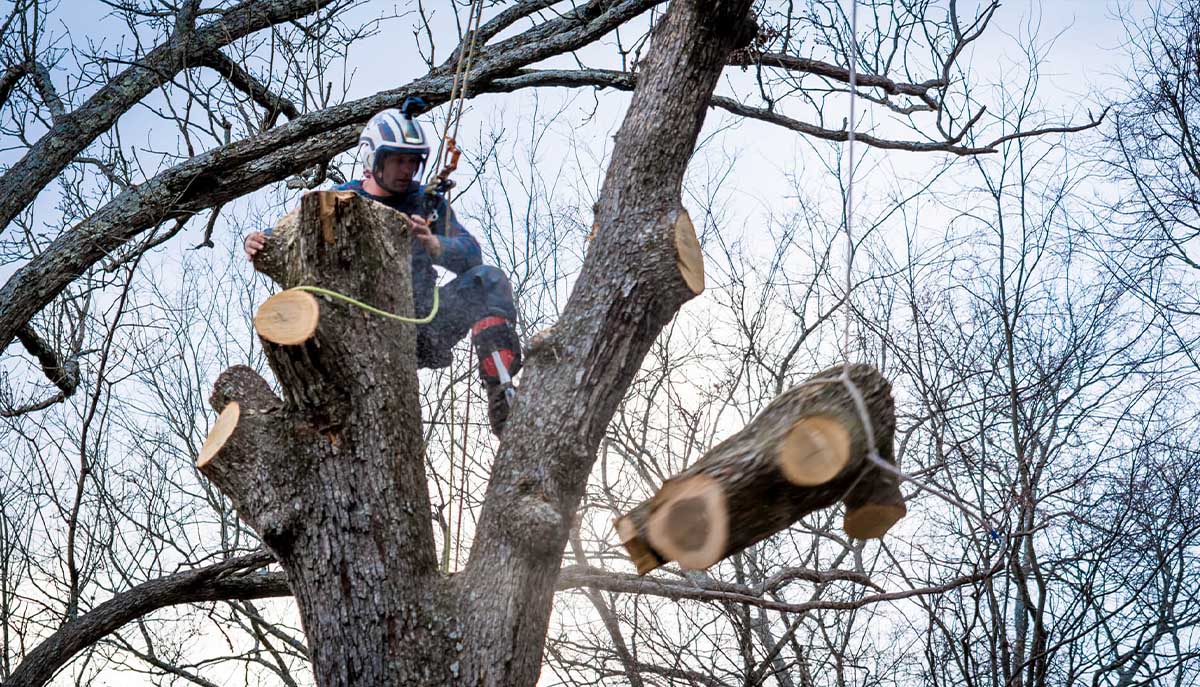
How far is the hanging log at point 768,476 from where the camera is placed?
6.64 feet

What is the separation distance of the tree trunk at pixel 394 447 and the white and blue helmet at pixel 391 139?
3.13ft

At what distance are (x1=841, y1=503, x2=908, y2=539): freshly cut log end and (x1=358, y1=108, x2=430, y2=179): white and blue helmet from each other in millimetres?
1987

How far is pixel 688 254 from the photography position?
8.45 feet

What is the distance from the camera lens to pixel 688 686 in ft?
15.5

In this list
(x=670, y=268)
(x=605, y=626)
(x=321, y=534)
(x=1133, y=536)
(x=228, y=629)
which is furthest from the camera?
(x=228, y=629)

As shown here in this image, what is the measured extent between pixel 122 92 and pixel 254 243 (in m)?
3.78

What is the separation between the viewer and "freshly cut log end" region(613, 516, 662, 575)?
2137mm

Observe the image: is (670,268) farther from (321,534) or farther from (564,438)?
(321,534)

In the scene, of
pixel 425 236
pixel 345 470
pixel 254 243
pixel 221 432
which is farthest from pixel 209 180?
pixel 345 470

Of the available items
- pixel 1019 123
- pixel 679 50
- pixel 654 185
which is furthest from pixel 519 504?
pixel 1019 123

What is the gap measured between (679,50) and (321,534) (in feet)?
5.45

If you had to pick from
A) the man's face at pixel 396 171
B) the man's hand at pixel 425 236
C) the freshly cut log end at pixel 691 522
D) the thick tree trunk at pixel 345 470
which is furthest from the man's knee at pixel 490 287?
the freshly cut log end at pixel 691 522

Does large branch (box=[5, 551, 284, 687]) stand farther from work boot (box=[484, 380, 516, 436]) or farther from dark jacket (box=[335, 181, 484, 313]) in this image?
dark jacket (box=[335, 181, 484, 313])

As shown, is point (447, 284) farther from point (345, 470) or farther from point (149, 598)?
point (149, 598)
